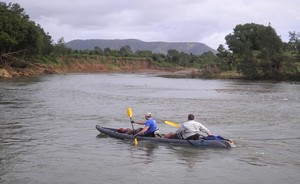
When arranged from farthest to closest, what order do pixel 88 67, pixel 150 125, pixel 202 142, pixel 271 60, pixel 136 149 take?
pixel 88 67
pixel 271 60
pixel 150 125
pixel 136 149
pixel 202 142

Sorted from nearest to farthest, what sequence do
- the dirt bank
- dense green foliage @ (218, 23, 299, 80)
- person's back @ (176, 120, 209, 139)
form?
person's back @ (176, 120, 209, 139), dense green foliage @ (218, 23, 299, 80), the dirt bank

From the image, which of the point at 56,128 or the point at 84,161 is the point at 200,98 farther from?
the point at 84,161

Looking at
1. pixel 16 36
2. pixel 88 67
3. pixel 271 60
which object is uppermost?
pixel 16 36

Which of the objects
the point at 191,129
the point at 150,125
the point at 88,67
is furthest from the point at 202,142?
Result: the point at 88,67

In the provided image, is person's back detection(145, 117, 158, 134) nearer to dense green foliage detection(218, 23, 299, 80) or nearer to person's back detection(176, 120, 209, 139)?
person's back detection(176, 120, 209, 139)

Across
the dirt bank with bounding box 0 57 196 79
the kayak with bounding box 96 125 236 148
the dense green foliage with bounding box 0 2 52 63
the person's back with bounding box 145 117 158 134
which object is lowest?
the kayak with bounding box 96 125 236 148

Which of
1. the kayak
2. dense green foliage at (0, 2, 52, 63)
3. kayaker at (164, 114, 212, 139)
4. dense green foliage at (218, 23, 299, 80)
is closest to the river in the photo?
the kayak

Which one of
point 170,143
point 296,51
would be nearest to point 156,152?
point 170,143

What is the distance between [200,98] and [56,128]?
1774cm

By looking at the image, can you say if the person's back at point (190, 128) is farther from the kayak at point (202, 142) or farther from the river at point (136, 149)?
the river at point (136, 149)

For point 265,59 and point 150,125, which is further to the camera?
point 265,59

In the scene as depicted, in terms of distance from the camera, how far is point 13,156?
44.8 ft

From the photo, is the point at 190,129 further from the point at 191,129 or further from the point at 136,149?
the point at 136,149

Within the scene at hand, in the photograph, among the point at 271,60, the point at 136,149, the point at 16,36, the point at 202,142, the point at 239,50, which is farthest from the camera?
the point at 239,50
